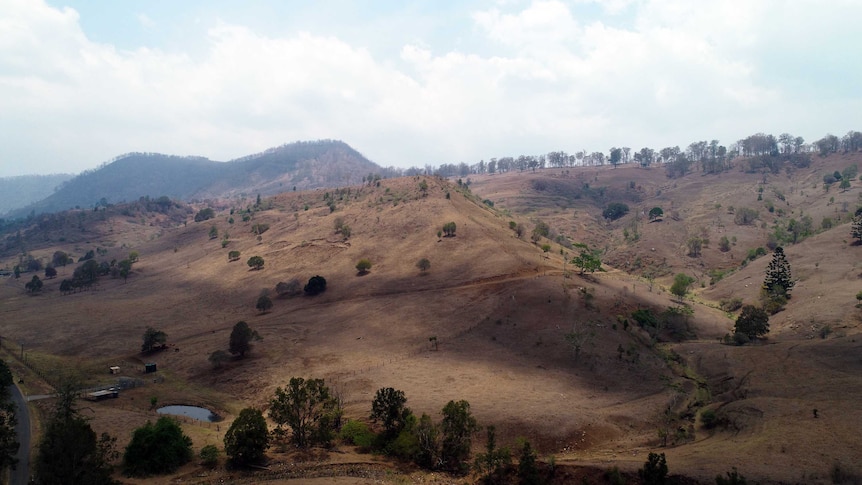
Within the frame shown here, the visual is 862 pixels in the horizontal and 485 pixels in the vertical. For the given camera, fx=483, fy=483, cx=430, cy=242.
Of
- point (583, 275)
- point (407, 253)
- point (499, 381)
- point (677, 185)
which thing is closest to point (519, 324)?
point (499, 381)

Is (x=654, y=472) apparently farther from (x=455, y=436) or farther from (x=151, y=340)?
(x=151, y=340)

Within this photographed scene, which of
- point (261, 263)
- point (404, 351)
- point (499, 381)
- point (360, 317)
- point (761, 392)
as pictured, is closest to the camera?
point (761, 392)

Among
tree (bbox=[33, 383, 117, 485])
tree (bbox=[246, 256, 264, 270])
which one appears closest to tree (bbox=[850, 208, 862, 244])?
tree (bbox=[33, 383, 117, 485])

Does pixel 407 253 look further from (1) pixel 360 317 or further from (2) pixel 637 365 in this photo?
(2) pixel 637 365

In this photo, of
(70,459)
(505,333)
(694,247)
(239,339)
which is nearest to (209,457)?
(70,459)

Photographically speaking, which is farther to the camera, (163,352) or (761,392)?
(163,352)

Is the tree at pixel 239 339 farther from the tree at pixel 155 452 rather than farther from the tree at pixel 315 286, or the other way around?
the tree at pixel 155 452
